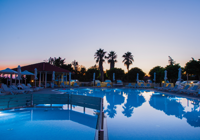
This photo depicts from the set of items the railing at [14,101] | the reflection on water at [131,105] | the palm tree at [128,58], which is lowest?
the reflection on water at [131,105]

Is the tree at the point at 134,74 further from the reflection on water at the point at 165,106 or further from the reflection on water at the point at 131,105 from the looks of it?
the reflection on water at the point at 131,105

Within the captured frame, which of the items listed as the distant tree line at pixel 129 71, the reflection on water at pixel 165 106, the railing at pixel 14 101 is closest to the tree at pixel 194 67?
the distant tree line at pixel 129 71

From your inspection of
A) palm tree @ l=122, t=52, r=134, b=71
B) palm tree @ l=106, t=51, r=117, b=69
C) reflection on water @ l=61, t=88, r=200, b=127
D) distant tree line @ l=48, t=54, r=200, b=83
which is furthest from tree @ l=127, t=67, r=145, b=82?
reflection on water @ l=61, t=88, r=200, b=127

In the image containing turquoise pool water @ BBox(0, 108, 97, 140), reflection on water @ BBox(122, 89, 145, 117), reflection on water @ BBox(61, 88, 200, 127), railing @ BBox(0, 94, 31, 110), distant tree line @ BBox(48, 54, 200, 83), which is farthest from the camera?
distant tree line @ BBox(48, 54, 200, 83)

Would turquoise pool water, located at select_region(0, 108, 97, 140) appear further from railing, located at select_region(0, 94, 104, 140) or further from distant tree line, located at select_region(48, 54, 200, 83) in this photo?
distant tree line, located at select_region(48, 54, 200, 83)

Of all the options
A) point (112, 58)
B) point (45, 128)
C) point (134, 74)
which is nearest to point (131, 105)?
point (45, 128)

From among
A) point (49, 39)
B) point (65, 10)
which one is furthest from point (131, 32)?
point (49, 39)

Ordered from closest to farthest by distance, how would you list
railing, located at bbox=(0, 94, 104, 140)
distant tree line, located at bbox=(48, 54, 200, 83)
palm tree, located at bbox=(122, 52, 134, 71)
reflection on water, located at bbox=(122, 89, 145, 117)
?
railing, located at bbox=(0, 94, 104, 140) → reflection on water, located at bbox=(122, 89, 145, 117) → distant tree line, located at bbox=(48, 54, 200, 83) → palm tree, located at bbox=(122, 52, 134, 71)

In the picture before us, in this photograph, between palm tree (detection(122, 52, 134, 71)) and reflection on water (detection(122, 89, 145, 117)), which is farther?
palm tree (detection(122, 52, 134, 71))

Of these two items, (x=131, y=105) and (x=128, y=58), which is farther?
(x=128, y=58)

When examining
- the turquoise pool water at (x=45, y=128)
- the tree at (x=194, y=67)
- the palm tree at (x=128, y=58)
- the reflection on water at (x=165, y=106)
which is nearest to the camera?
the turquoise pool water at (x=45, y=128)

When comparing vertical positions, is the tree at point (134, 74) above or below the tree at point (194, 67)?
below

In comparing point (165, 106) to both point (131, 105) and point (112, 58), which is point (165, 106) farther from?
point (112, 58)

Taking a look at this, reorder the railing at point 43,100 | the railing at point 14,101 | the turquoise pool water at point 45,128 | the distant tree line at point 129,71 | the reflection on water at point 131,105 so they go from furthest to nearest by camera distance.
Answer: the distant tree line at point 129,71
the reflection on water at point 131,105
the railing at point 14,101
the railing at point 43,100
the turquoise pool water at point 45,128
